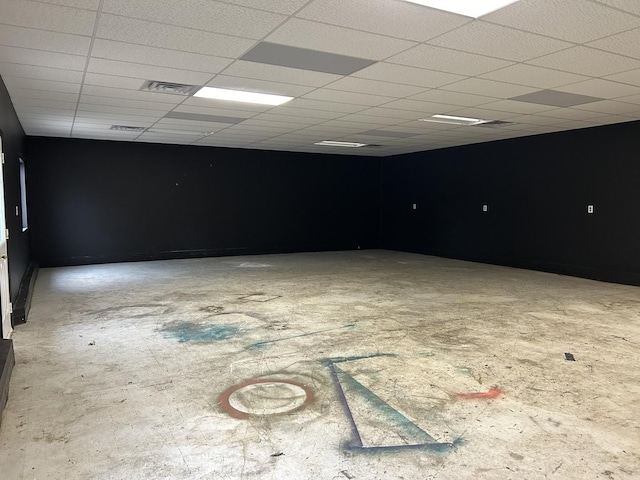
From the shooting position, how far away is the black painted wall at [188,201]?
9.04 metres

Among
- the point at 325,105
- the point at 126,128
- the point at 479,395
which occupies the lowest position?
the point at 479,395

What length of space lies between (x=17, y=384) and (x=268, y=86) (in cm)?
341

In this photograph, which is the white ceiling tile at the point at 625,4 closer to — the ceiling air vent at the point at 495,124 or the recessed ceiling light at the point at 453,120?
the recessed ceiling light at the point at 453,120

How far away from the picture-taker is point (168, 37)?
3365mm

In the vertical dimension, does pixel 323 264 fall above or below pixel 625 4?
below

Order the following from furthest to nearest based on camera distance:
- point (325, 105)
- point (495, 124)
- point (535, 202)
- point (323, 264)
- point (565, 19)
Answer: point (323, 264) < point (535, 202) < point (495, 124) < point (325, 105) < point (565, 19)

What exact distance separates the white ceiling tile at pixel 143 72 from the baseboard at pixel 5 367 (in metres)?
2.37

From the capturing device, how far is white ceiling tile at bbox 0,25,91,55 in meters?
3.23

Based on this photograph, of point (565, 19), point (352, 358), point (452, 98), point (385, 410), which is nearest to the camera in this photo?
point (385, 410)

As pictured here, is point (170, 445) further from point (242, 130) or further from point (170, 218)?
point (170, 218)

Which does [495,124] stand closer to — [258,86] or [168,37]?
[258,86]

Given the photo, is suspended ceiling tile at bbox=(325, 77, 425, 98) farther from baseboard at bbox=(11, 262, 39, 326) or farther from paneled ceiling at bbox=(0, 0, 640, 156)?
baseboard at bbox=(11, 262, 39, 326)

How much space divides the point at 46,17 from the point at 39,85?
2.11 metres

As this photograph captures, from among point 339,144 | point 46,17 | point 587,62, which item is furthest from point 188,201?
point 587,62
